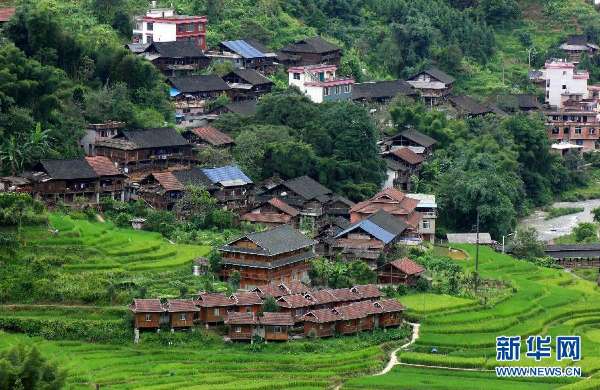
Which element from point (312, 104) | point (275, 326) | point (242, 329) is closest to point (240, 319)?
point (242, 329)

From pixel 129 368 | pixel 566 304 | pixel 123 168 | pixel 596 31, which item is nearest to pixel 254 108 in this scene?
pixel 123 168

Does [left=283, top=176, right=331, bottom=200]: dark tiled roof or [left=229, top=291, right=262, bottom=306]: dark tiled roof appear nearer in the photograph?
[left=229, top=291, right=262, bottom=306]: dark tiled roof

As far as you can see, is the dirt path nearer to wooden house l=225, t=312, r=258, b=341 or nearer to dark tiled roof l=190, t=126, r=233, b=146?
wooden house l=225, t=312, r=258, b=341

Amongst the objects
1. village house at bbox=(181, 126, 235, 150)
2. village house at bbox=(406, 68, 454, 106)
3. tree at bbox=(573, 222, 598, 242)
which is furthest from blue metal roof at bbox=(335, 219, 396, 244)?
village house at bbox=(406, 68, 454, 106)

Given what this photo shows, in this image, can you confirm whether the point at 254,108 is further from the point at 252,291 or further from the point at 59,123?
the point at 252,291

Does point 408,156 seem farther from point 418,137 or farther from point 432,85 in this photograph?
point 432,85

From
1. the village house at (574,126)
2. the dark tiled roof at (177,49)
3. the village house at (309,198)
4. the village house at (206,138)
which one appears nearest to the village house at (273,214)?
the village house at (309,198)
